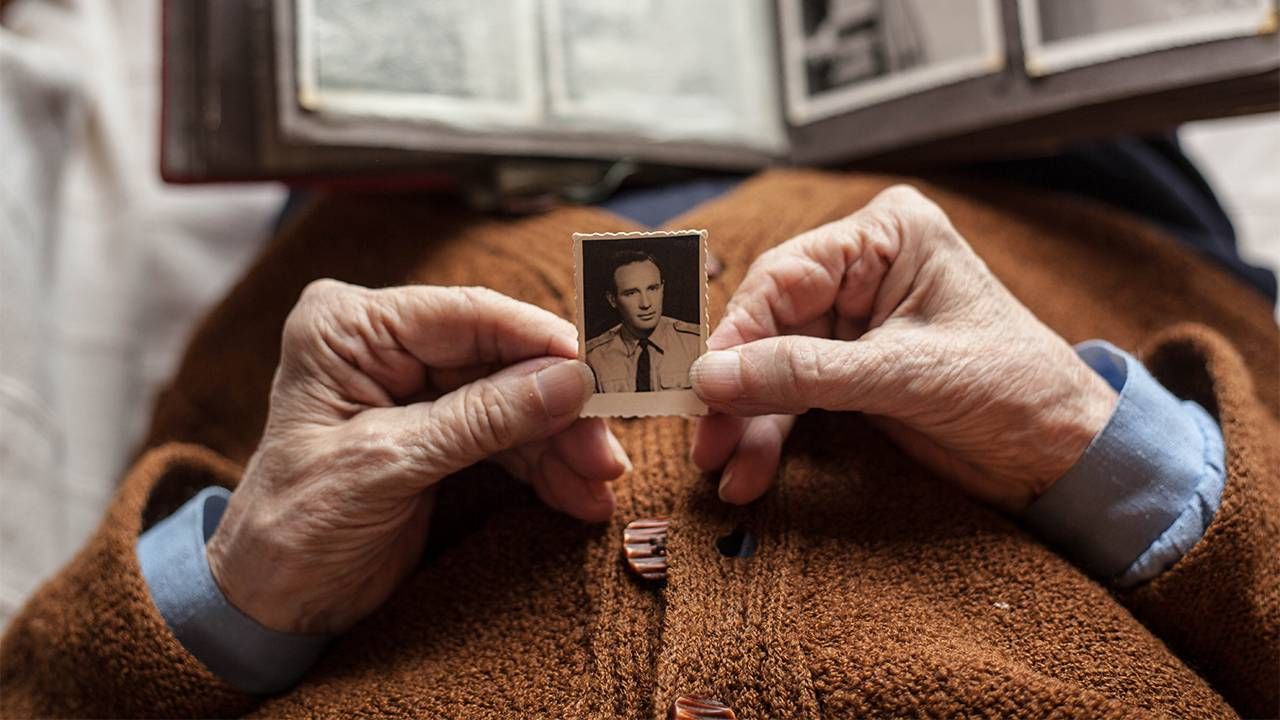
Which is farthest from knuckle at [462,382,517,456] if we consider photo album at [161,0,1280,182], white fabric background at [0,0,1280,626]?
white fabric background at [0,0,1280,626]

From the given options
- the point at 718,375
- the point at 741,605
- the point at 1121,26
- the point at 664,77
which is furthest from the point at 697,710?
the point at 1121,26

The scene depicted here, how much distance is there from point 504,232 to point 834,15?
37cm

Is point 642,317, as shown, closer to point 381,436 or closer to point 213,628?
point 381,436

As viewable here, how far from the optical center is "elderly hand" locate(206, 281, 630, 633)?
0.55m

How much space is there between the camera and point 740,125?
0.91 metres

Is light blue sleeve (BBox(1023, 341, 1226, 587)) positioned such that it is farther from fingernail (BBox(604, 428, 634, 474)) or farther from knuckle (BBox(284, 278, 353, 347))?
knuckle (BBox(284, 278, 353, 347))

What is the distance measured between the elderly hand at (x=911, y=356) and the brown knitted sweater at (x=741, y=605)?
27 mm

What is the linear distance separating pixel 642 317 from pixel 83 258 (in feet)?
2.84

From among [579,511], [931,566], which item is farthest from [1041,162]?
[579,511]

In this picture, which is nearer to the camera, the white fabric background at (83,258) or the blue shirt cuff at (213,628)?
the blue shirt cuff at (213,628)

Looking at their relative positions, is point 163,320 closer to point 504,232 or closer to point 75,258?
point 75,258

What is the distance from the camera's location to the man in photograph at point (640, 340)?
0.49 meters

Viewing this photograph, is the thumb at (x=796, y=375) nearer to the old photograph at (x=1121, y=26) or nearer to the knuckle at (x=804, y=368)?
the knuckle at (x=804, y=368)

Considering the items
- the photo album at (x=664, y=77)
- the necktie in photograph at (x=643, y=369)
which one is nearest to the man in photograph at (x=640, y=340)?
the necktie in photograph at (x=643, y=369)
